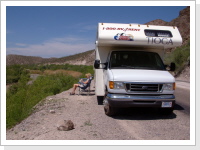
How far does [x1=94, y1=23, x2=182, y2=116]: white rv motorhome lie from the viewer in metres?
7.38

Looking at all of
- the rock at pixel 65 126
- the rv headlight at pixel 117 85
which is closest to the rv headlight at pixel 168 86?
the rv headlight at pixel 117 85

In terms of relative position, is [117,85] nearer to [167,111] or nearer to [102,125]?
[102,125]

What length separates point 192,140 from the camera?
19.4 ft

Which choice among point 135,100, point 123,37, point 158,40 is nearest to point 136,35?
point 123,37

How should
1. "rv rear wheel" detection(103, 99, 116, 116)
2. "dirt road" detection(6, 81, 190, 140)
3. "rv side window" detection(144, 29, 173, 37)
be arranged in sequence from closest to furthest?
"dirt road" detection(6, 81, 190, 140), "rv rear wheel" detection(103, 99, 116, 116), "rv side window" detection(144, 29, 173, 37)

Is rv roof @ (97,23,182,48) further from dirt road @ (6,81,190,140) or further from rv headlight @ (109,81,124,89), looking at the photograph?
dirt road @ (6,81,190,140)

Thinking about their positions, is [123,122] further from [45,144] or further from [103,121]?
[45,144]

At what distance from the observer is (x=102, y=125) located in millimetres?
7086

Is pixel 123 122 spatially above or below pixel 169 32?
below

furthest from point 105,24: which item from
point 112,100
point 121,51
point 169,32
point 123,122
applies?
point 123,122

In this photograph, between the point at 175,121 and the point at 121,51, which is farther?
the point at 121,51

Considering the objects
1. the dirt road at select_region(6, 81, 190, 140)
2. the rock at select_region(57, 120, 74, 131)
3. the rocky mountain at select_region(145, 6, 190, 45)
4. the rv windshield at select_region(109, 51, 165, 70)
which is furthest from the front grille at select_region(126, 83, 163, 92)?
the rocky mountain at select_region(145, 6, 190, 45)

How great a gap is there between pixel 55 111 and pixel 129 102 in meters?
3.03

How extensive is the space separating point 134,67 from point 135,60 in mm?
370
